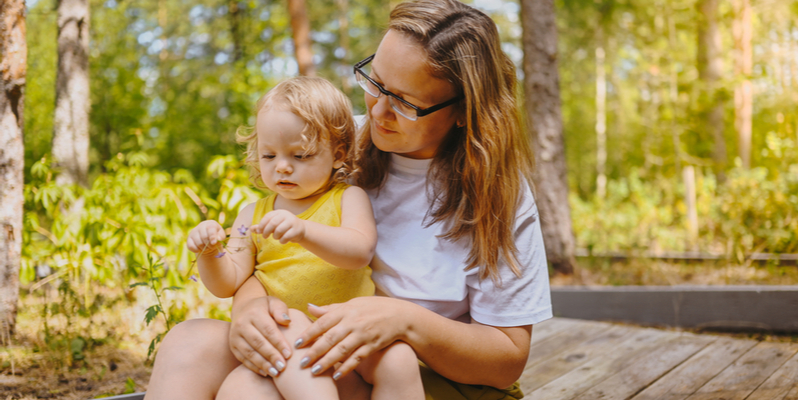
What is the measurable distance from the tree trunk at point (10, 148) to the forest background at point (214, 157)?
5.4 inches

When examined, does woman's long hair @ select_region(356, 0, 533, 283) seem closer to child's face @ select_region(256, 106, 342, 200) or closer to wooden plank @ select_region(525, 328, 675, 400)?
child's face @ select_region(256, 106, 342, 200)

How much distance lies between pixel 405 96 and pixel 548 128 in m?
3.40

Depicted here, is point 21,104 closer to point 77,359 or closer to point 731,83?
point 77,359

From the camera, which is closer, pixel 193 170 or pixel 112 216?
pixel 112 216

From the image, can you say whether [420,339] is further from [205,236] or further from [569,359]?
[569,359]

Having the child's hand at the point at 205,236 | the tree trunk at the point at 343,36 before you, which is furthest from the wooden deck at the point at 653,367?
the tree trunk at the point at 343,36

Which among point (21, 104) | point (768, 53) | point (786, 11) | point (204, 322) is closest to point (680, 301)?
point (204, 322)

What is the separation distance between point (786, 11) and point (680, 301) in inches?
398

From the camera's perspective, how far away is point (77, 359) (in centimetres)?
226

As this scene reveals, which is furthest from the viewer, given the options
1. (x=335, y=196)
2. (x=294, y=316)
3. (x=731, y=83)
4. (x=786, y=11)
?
(x=786, y=11)

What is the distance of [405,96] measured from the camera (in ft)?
4.43

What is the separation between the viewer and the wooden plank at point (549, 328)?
281 centimetres

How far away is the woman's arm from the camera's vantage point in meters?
1.16

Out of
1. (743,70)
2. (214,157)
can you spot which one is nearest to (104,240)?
(214,157)
